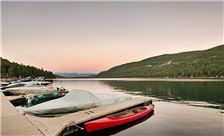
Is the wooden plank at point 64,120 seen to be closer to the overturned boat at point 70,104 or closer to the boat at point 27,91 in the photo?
the overturned boat at point 70,104

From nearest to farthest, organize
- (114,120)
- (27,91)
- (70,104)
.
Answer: (114,120) < (70,104) < (27,91)

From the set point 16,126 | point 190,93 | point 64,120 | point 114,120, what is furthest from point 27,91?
point 190,93

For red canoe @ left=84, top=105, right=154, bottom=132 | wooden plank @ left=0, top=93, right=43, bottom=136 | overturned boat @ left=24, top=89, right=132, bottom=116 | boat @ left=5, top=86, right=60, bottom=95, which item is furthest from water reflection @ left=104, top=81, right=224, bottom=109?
wooden plank @ left=0, top=93, right=43, bottom=136

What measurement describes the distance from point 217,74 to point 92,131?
138 metres

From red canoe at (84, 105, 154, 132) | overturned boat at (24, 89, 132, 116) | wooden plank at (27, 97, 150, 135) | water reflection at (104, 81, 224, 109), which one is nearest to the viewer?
wooden plank at (27, 97, 150, 135)

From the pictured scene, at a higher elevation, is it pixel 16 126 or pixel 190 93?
pixel 16 126

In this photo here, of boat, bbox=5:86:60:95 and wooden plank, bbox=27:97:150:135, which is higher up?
→ boat, bbox=5:86:60:95

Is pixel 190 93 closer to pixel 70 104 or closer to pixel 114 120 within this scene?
pixel 114 120

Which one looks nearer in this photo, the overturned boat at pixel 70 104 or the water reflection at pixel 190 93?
the overturned boat at pixel 70 104

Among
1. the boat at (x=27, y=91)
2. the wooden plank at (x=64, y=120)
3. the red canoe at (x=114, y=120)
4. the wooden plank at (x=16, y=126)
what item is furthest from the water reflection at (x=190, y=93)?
the wooden plank at (x=16, y=126)

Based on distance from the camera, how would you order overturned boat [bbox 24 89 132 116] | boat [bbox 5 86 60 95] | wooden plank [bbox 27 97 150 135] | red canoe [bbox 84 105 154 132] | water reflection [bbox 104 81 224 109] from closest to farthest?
wooden plank [bbox 27 97 150 135]
red canoe [bbox 84 105 154 132]
overturned boat [bbox 24 89 132 116]
water reflection [bbox 104 81 224 109]
boat [bbox 5 86 60 95]

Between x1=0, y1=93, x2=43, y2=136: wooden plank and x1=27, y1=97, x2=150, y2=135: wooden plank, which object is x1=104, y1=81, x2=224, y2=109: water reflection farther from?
x1=0, y1=93, x2=43, y2=136: wooden plank

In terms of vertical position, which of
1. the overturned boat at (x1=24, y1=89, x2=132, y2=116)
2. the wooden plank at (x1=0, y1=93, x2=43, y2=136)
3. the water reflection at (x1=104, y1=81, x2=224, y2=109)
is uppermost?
the overturned boat at (x1=24, y1=89, x2=132, y2=116)

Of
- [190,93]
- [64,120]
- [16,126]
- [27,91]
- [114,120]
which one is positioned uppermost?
[27,91]
